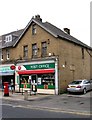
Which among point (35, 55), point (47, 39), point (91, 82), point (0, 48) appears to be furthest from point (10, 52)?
point (91, 82)

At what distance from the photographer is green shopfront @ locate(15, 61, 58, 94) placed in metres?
26.5

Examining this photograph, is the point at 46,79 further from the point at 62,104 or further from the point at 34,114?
the point at 34,114

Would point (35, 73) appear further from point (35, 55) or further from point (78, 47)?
point (78, 47)

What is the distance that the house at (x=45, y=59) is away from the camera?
2639 cm

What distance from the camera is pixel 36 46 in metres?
28.7

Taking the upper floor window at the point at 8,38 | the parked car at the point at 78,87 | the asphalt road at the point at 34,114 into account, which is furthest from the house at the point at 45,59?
the asphalt road at the point at 34,114

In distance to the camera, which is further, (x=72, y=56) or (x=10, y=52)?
(x=10, y=52)

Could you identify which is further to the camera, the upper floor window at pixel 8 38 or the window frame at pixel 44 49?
the upper floor window at pixel 8 38

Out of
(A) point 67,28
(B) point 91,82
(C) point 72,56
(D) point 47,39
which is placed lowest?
(B) point 91,82

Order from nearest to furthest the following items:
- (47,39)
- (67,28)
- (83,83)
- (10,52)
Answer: (83,83) < (47,39) < (10,52) < (67,28)

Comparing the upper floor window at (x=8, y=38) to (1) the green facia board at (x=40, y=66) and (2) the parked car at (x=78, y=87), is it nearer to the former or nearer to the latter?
(1) the green facia board at (x=40, y=66)

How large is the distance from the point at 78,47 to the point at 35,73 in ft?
22.6

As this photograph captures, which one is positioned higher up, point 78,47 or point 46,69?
point 78,47

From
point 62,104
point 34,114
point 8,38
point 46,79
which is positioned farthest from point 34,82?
point 34,114
